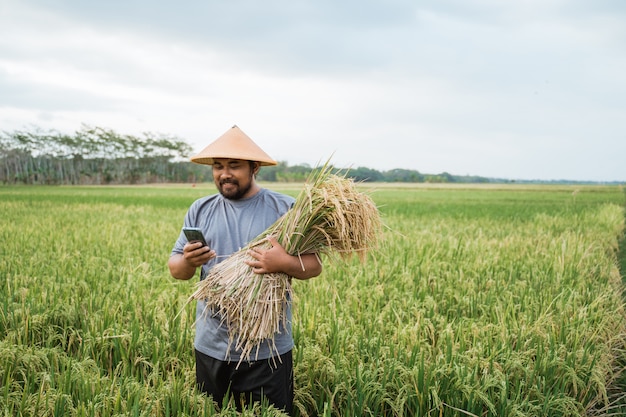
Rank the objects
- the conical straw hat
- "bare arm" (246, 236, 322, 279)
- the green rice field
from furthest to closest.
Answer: the green rice field → the conical straw hat → "bare arm" (246, 236, 322, 279)

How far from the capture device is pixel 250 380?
2359 millimetres

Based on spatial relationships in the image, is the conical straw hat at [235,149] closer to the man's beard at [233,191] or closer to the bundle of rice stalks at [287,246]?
the man's beard at [233,191]

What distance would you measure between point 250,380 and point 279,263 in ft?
2.17

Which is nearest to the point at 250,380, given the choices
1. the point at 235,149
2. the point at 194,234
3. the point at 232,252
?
the point at 232,252

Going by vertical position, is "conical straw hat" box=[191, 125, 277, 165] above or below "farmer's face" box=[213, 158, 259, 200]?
above

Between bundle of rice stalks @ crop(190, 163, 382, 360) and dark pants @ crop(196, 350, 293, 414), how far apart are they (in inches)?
3.7

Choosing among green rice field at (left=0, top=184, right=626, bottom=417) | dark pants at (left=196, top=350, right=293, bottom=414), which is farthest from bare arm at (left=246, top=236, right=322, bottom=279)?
dark pants at (left=196, top=350, right=293, bottom=414)

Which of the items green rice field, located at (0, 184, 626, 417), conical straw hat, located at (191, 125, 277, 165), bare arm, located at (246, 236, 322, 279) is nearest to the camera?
bare arm, located at (246, 236, 322, 279)

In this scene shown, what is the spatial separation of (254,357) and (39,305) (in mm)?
2553

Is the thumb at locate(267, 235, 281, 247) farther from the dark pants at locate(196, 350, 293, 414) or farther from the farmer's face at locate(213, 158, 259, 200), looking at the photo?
the dark pants at locate(196, 350, 293, 414)

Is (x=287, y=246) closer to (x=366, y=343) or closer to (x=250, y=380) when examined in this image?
(x=250, y=380)

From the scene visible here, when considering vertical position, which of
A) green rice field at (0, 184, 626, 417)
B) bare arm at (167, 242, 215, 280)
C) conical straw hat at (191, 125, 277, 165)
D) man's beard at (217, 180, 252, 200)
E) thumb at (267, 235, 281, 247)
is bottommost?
green rice field at (0, 184, 626, 417)

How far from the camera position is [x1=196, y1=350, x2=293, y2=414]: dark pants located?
234cm

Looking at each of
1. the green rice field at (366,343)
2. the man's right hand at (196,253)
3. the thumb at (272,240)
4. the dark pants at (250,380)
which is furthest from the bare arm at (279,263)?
the dark pants at (250,380)
